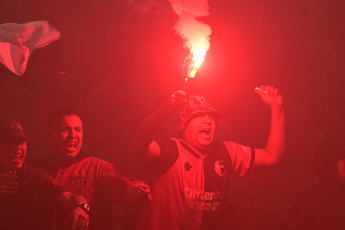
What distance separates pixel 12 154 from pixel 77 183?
0.78 meters

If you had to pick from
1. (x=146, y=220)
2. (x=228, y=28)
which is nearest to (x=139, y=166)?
(x=146, y=220)

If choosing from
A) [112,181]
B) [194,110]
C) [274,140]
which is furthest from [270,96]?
[112,181]

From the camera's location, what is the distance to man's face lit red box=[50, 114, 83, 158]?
4672mm

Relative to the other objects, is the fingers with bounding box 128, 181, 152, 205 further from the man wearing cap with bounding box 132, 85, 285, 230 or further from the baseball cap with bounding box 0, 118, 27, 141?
the baseball cap with bounding box 0, 118, 27, 141

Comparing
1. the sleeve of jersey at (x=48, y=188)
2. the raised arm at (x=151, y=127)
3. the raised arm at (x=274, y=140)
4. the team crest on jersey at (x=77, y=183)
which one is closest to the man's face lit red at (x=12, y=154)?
the sleeve of jersey at (x=48, y=188)

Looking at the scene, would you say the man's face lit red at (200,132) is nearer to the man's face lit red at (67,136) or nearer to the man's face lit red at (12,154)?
the man's face lit red at (67,136)

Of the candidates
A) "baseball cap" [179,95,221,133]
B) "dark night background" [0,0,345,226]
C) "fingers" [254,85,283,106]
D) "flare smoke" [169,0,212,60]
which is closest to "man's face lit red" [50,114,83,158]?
"dark night background" [0,0,345,226]

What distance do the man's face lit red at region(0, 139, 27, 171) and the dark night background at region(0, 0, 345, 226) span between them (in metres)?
0.39

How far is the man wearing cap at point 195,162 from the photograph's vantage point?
468 centimetres

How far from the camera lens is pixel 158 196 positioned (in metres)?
4.74

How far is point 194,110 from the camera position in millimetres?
4988

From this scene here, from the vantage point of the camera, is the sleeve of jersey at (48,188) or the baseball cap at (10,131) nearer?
the sleeve of jersey at (48,188)

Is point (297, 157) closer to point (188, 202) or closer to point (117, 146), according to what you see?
point (188, 202)

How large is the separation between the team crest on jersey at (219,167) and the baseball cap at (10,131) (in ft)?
7.47
